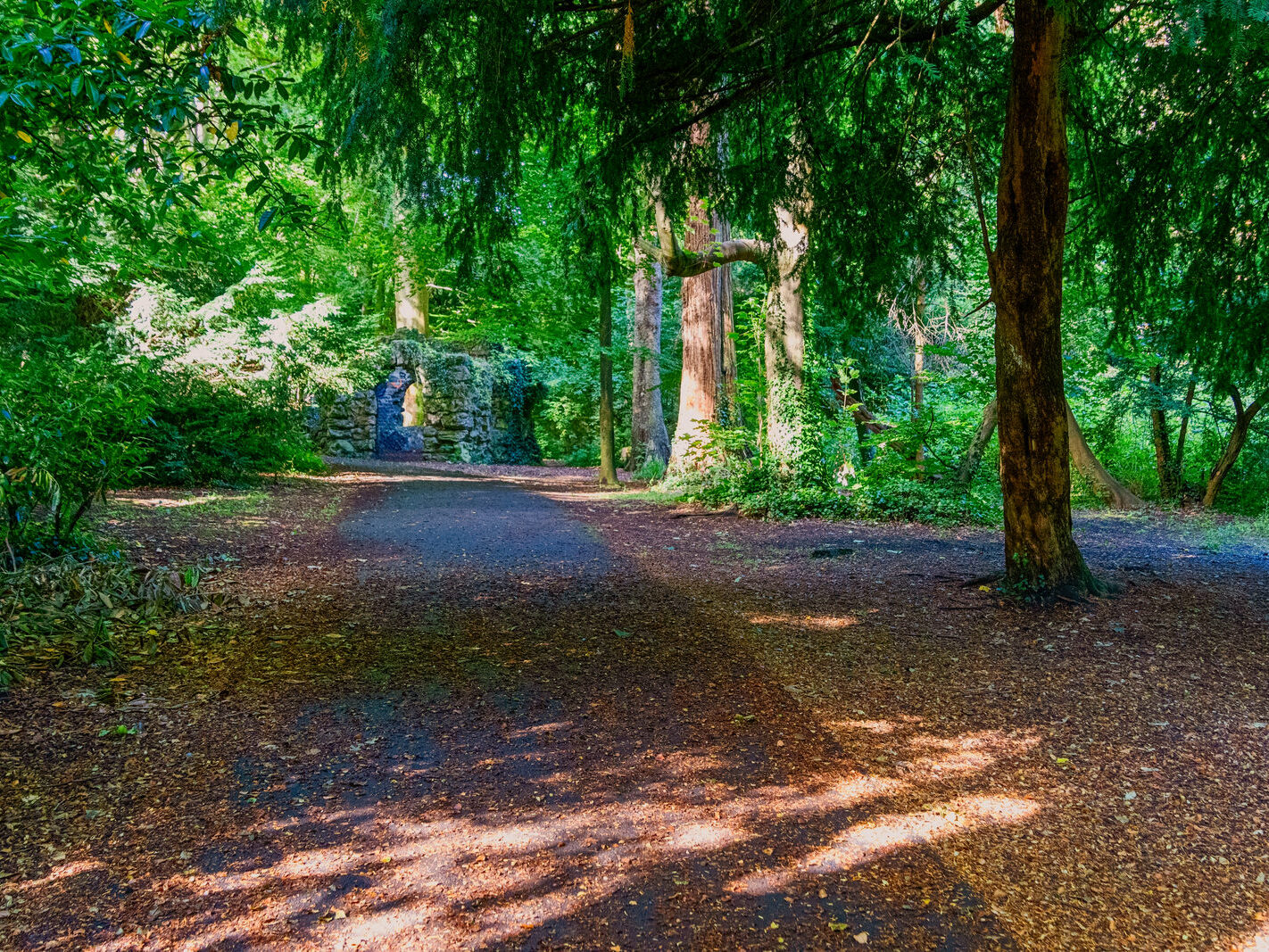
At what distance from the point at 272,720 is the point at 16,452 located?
2903 mm

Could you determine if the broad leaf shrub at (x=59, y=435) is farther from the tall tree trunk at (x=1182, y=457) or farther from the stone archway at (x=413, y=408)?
the stone archway at (x=413, y=408)

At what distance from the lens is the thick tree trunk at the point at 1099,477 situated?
493 inches

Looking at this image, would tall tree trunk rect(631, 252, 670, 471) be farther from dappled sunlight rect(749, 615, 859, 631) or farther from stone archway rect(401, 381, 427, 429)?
dappled sunlight rect(749, 615, 859, 631)

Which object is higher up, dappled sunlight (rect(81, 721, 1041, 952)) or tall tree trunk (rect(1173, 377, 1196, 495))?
tall tree trunk (rect(1173, 377, 1196, 495))

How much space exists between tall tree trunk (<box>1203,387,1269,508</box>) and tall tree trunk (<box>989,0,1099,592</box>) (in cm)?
774

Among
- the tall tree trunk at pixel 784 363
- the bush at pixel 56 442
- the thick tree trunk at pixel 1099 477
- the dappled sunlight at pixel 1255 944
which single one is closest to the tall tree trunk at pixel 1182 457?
the thick tree trunk at pixel 1099 477

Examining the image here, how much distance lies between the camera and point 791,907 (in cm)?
243

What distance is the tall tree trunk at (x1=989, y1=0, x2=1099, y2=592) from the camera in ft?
17.5

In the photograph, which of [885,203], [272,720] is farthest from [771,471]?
[272,720]

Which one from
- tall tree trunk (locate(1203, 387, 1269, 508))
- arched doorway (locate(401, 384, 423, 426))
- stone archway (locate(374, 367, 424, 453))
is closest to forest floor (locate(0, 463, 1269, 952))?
tall tree trunk (locate(1203, 387, 1269, 508))

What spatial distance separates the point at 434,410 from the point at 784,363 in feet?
46.2

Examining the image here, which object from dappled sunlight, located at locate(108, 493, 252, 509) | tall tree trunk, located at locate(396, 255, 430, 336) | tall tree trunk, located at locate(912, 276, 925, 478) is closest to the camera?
tall tree trunk, located at locate(912, 276, 925, 478)

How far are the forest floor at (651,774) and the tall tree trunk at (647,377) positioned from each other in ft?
35.0

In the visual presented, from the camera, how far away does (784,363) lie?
36.7 feet
